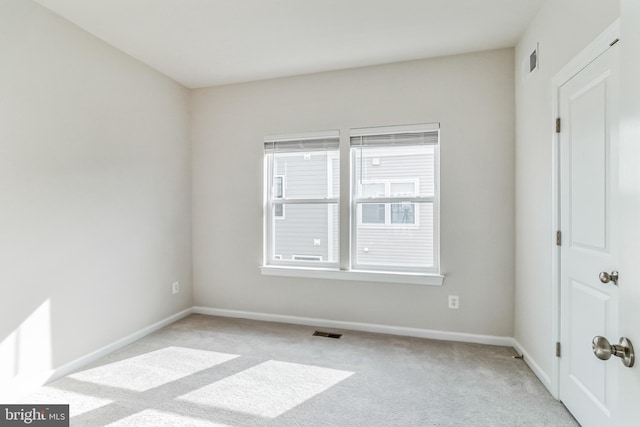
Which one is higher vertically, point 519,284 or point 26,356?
point 519,284

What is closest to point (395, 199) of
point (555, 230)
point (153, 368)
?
point (555, 230)

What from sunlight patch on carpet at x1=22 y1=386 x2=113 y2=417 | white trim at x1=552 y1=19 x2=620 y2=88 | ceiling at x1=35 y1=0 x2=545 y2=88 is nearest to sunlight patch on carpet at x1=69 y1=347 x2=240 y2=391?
sunlight patch on carpet at x1=22 y1=386 x2=113 y2=417

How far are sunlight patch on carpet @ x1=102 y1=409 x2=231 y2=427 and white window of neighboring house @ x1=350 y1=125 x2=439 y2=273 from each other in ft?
6.63

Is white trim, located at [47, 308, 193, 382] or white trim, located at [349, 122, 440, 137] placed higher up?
white trim, located at [349, 122, 440, 137]

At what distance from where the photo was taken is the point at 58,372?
8.27 feet

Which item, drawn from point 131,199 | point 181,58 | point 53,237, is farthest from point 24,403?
point 181,58

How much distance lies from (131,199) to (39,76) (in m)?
1.19

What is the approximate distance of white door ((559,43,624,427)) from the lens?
165cm

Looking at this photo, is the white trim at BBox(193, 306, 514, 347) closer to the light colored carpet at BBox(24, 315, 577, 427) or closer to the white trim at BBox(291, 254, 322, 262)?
the light colored carpet at BBox(24, 315, 577, 427)

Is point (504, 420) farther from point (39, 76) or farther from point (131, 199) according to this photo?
point (39, 76)

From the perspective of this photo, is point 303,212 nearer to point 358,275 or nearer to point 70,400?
point 358,275

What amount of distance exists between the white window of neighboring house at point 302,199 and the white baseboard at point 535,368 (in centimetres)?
181

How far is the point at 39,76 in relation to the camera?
239cm

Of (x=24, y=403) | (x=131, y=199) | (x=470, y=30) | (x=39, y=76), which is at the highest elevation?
(x=470, y=30)
